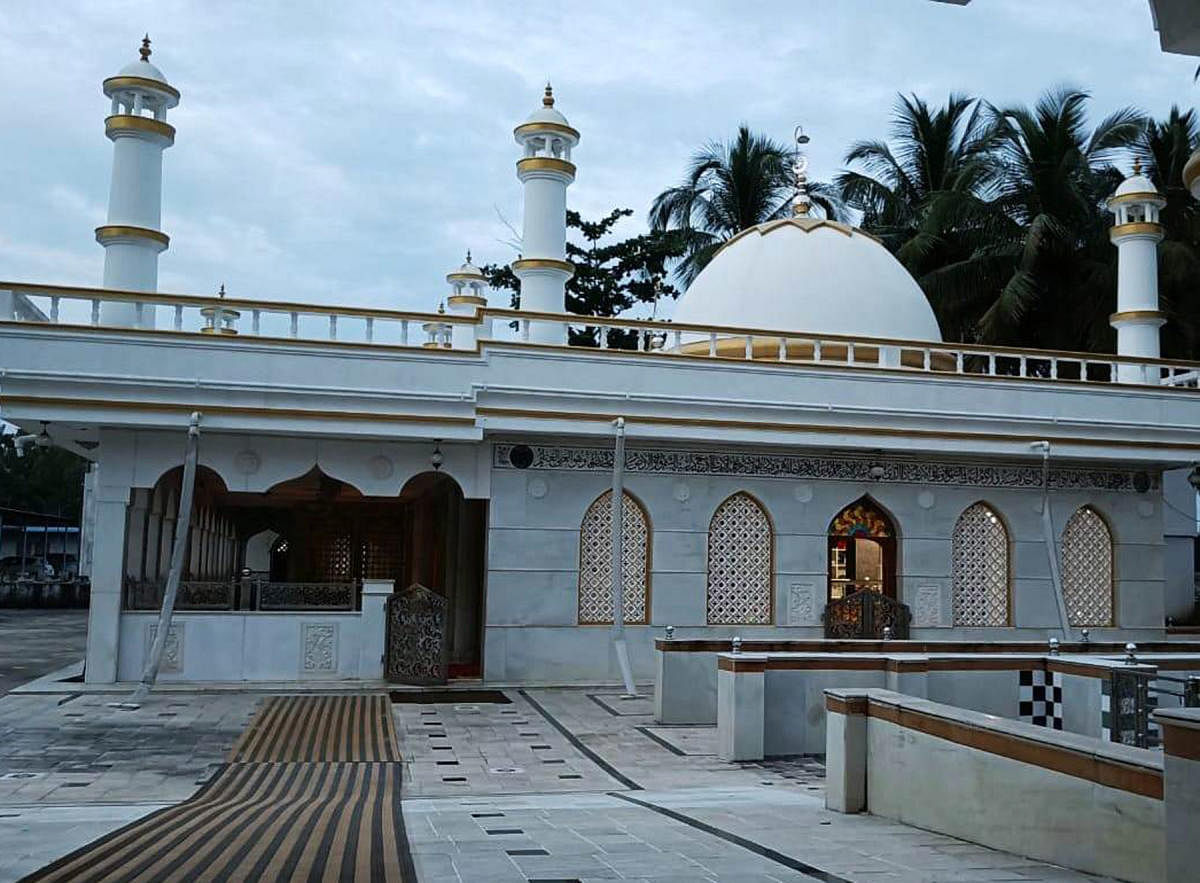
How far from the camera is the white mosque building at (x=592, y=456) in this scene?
13.9 m

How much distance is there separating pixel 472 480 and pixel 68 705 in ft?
16.5

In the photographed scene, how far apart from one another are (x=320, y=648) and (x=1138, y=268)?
1296 cm

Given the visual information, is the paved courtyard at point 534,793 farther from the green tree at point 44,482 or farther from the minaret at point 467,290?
the green tree at point 44,482

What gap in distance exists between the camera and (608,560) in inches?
602

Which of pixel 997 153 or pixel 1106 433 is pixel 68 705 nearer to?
pixel 1106 433

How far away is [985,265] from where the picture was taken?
27.5m

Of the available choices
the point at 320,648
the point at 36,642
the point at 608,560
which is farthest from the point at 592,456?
the point at 36,642

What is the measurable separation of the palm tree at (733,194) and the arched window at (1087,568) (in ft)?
53.4

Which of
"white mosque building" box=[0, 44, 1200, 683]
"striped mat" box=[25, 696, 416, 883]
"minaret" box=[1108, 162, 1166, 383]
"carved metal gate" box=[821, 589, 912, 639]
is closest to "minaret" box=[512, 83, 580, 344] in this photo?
"white mosque building" box=[0, 44, 1200, 683]

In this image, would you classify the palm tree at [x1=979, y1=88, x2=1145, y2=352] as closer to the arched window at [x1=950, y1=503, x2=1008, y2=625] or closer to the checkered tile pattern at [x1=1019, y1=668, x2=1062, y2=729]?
the arched window at [x1=950, y1=503, x2=1008, y2=625]

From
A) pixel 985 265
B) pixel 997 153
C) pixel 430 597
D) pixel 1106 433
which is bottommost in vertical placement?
pixel 430 597

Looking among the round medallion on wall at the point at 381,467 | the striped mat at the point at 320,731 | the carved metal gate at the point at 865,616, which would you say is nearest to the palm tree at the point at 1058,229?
the carved metal gate at the point at 865,616

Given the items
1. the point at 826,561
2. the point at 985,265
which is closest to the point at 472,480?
the point at 826,561

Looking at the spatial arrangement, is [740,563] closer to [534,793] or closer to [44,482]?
[534,793]
